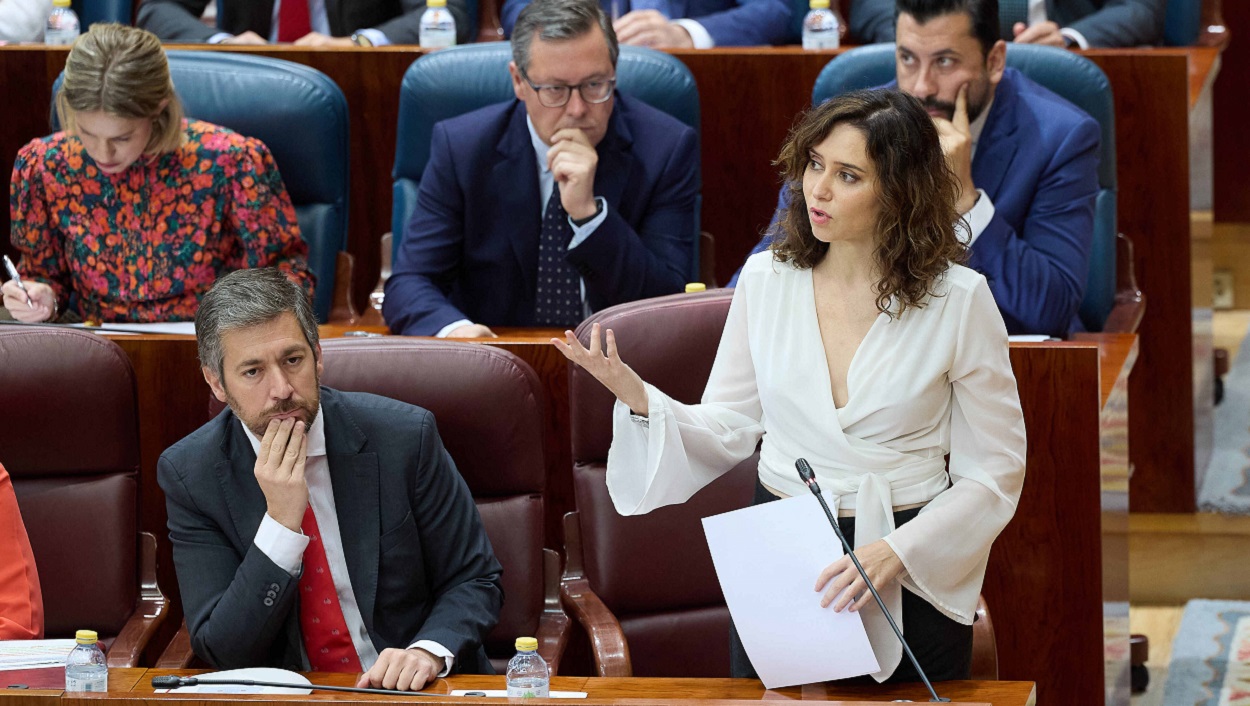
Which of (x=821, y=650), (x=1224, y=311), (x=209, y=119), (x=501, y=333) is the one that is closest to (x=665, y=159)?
(x=501, y=333)

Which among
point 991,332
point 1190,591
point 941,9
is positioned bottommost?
point 1190,591

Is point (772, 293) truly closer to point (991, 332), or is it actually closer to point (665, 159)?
point (991, 332)

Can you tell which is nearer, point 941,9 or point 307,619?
point 307,619

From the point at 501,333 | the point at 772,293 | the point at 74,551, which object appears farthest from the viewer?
the point at 501,333

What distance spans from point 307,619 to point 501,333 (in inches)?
27.7

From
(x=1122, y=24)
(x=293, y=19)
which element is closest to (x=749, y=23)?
(x=1122, y=24)

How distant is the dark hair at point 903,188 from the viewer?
1539 mm

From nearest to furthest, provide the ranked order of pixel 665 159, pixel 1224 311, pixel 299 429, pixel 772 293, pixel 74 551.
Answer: pixel 772 293 → pixel 299 429 → pixel 74 551 → pixel 665 159 → pixel 1224 311

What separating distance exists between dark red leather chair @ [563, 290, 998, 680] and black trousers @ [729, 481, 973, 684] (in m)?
0.40

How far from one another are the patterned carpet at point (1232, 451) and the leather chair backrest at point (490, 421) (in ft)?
5.30

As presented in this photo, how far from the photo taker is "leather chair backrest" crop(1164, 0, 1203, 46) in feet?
11.6

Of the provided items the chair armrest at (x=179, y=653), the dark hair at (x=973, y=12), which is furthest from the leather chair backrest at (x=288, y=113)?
the chair armrest at (x=179, y=653)

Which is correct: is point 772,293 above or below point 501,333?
above

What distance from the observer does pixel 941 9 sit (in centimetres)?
250
